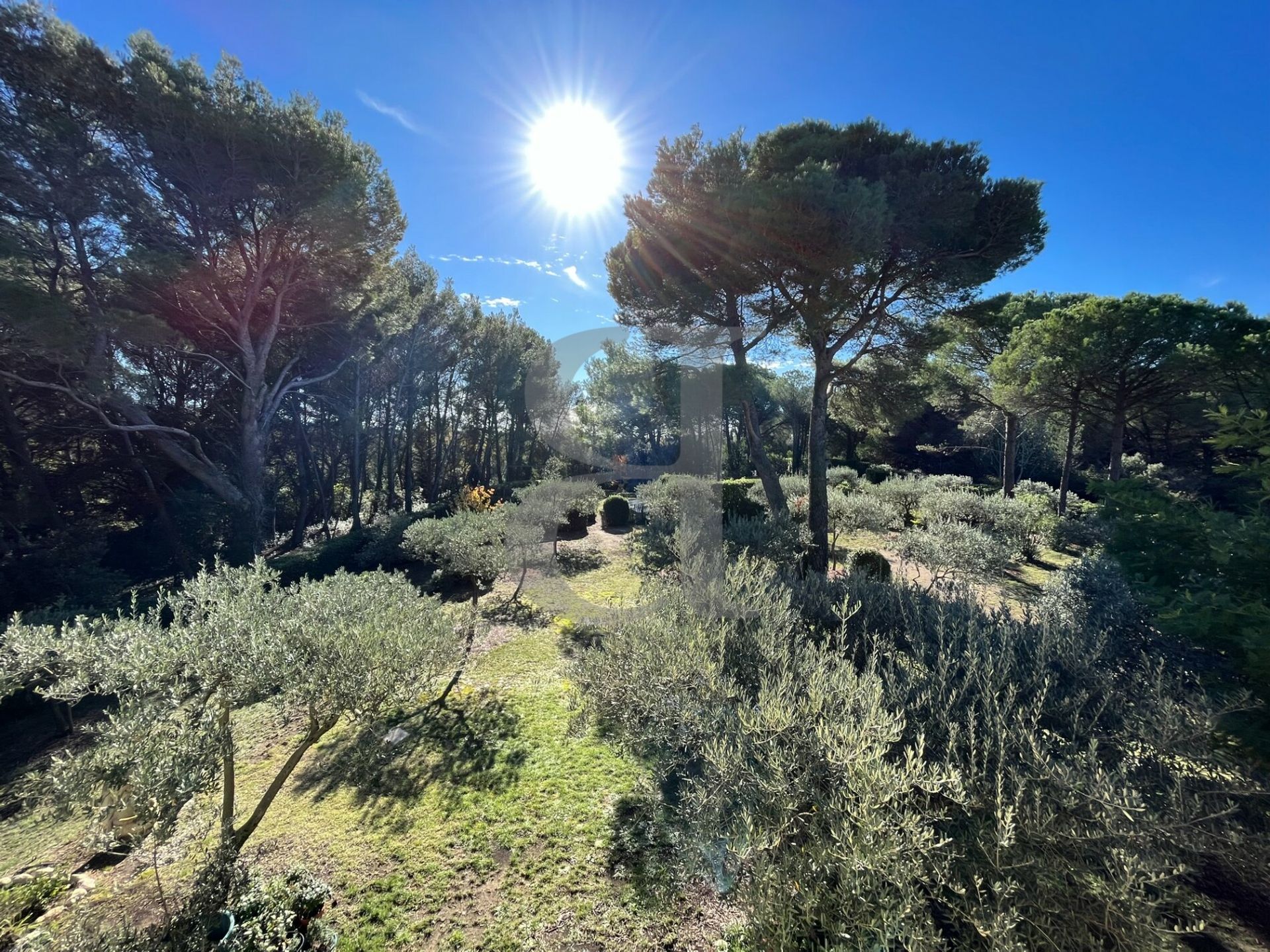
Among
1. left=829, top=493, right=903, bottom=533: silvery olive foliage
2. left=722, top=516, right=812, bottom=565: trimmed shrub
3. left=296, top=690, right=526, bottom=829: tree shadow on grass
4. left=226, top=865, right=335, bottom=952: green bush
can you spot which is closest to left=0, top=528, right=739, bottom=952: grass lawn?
left=296, top=690, right=526, bottom=829: tree shadow on grass

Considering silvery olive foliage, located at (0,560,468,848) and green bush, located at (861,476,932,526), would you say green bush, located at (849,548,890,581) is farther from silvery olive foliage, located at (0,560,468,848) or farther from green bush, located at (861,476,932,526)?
silvery olive foliage, located at (0,560,468,848)

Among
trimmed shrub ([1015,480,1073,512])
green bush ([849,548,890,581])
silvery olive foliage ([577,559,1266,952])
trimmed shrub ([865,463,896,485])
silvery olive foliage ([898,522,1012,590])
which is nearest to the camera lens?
silvery olive foliage ([577,559,1266,952])

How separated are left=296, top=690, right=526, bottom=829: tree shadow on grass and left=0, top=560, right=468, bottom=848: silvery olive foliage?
3.18 ft

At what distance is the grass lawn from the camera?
8.98 ft

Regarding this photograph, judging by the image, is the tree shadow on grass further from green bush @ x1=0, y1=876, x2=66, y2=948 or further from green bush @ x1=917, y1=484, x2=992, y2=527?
green bush @ x1=917, y1=484, x2=992, y2=527

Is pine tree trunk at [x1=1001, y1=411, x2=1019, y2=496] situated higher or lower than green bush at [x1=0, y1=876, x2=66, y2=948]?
higher

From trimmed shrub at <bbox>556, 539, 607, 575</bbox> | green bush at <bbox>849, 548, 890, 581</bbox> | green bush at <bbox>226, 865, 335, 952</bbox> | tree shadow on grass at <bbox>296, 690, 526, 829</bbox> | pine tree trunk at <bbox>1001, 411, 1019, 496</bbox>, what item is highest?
pine tree trunk at <bbox>1001, 411, 1019, 496</bbox>

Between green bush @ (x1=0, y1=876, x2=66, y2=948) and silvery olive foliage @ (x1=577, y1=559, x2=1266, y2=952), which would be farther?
green bush @ (x1=0, y1=876, x2=66, y2=948)

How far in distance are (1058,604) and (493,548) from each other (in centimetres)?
862

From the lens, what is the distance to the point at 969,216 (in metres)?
7.40

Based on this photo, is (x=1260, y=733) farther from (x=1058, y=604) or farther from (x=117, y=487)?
(x=117, y=487)

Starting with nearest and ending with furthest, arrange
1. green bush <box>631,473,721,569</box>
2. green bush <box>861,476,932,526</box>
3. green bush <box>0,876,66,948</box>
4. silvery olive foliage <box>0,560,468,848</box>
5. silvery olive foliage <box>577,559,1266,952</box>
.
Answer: silvery olive foliage <box>577,559,1266,952</box> < silvery olive foliage <box>0,560,468,848</box> < green bush <box>0,876,66,948</box> < green bush <box>631,473,721,569</box> < green bush <box>861,476,932,526</box>

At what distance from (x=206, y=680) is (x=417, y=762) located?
2.48 m

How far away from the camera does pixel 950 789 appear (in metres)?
2.04
